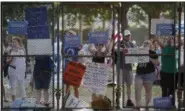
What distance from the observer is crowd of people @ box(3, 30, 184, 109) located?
1114 cm

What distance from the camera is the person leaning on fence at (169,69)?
11.2 meters

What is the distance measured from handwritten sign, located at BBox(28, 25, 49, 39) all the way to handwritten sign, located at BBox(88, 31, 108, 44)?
88cm

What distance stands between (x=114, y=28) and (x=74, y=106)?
1.77 metres

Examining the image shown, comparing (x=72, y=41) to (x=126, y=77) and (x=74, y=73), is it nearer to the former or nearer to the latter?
(x=74, y=73)

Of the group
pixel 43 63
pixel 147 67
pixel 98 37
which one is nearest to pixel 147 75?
pixel 147 67

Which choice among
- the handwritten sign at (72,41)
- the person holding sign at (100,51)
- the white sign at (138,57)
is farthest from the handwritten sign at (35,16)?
the white sign at (138,57)

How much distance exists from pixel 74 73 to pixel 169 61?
1.93 m

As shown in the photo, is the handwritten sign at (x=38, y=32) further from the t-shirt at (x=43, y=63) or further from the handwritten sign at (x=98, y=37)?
the handwritten sign at (x=98, y=37)

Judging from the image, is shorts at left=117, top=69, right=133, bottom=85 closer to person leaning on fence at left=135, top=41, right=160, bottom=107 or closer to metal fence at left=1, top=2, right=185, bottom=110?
metal fence at left=1, top=2, right=185, bottom=110

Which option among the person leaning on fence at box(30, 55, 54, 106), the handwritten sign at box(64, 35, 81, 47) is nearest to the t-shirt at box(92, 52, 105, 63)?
the handwritten sign at box(64, 35, 81, 47)

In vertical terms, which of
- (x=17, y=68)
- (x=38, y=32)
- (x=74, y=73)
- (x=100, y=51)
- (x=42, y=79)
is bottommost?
(x=42, y=79)

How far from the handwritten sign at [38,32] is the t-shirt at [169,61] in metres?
2.39

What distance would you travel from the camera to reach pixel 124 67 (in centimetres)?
1127

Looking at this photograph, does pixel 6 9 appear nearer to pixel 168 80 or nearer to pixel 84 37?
pixel 84 37
